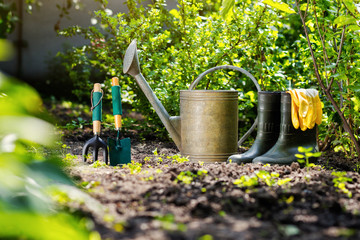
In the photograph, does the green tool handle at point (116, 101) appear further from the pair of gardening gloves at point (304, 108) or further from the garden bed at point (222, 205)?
the pair of gardening gloves at point (304, 108)

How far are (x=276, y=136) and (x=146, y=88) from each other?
0.98 meters

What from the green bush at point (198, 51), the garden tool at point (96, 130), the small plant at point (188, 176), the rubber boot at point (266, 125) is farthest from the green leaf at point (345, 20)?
the garden tool at point (96, 130)

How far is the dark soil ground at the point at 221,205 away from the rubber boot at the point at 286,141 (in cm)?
37

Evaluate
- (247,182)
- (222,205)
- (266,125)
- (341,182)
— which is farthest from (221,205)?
(266,125)

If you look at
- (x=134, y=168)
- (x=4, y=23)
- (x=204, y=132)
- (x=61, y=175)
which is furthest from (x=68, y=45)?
(x=61, y=175)

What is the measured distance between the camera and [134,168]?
7.90ft

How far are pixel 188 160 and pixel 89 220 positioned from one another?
5.36 ft

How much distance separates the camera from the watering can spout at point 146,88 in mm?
3135

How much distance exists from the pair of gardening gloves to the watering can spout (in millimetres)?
886

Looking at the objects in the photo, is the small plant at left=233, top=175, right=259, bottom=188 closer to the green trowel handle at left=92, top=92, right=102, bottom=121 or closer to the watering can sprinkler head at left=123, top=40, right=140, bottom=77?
the green trowel handle at left=92, top=92, right=102, bottom=121

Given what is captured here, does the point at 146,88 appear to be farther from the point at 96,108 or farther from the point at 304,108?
the point at 304,108

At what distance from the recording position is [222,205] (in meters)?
1.59

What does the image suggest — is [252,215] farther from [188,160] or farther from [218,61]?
[218,61]

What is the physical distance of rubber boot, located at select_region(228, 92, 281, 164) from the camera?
2902mm
